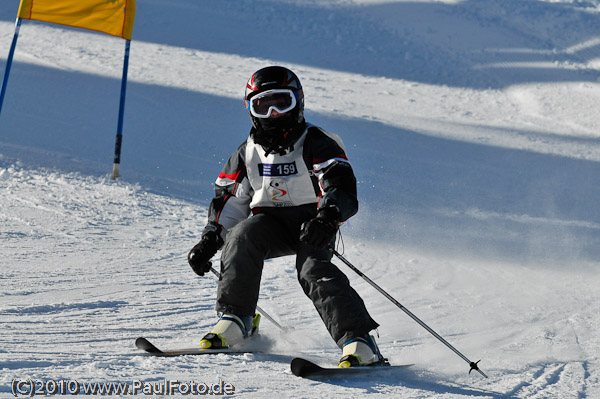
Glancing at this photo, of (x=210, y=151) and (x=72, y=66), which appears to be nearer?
(x=210, y=151)

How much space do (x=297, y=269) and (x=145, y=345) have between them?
774 millimetres

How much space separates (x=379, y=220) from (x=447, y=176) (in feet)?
6.77

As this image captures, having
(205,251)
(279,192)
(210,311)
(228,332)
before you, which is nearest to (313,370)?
(228,332)

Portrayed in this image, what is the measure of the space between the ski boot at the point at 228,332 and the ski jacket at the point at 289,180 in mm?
500

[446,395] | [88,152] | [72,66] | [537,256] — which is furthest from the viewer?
[72,66]

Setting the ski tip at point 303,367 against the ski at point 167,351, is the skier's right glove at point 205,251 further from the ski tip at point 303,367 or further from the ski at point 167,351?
the ski tip at point 303,367

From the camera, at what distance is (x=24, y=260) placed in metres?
4.64

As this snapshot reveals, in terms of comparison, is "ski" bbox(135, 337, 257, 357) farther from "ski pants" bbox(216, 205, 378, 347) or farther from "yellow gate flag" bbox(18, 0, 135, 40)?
"yellow gate flag" bbox(18, 0, 135, 40)

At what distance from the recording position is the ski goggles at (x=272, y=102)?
11.7ft

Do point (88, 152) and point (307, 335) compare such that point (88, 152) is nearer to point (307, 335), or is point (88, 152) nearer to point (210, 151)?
point (210, 151)

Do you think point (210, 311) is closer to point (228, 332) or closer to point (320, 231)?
point (228, 332)

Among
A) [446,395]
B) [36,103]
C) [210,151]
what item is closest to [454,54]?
[210,151]

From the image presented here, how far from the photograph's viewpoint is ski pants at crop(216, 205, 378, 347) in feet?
10.5

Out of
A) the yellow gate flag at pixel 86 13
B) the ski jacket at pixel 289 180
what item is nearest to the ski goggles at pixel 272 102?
the ski jacket at pixel 289 180
